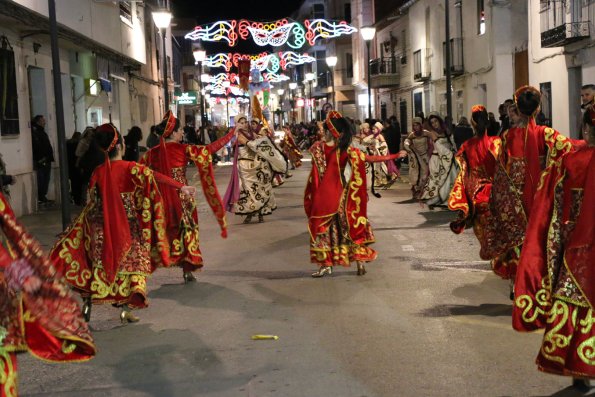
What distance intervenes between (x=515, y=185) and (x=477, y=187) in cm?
80

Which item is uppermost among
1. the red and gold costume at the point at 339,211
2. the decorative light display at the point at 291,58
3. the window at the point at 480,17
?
the window at the point at 480,17

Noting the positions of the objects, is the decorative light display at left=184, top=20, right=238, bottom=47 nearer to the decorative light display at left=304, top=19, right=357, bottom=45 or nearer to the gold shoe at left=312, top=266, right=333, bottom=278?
the decorative light display at left=304, top=19, right=357, bottom=45

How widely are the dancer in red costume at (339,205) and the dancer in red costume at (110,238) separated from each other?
2338 mm

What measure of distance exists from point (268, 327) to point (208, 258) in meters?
4.22

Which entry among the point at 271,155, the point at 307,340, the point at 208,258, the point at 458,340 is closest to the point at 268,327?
the point at 307,340

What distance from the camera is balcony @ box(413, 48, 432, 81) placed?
3666 centimetres

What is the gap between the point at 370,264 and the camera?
10.3 meters

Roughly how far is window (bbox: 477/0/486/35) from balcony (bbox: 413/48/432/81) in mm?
6707

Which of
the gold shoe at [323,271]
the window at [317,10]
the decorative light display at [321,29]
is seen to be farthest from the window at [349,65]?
the gold shoe at [323,271]

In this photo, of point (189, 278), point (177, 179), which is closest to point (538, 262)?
point (177, 179)

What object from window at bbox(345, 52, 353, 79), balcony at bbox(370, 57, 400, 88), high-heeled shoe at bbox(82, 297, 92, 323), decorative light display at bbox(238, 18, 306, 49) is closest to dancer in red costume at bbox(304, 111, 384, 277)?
high-heeled shoe at bbox(82, 297, 92, 323)

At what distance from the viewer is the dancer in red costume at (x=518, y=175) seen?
23.9ft

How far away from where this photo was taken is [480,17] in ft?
97.4

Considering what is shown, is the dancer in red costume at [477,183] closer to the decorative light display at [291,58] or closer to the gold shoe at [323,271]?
the gold shoe at [323,271]
